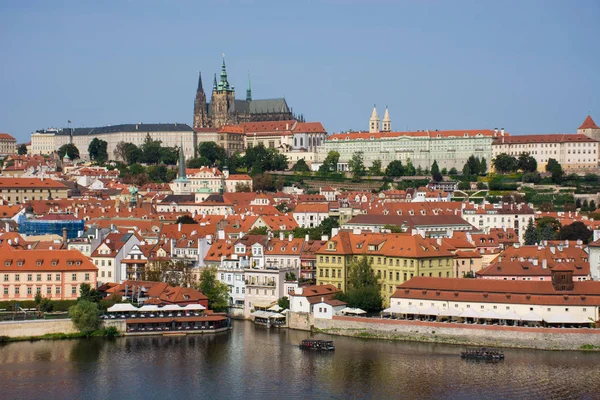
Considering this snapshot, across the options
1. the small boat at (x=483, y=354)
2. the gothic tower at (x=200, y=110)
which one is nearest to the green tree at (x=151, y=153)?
the gothic tower at (x=200, y=110)

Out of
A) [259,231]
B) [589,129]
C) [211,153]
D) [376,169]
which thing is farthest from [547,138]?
[259,231]

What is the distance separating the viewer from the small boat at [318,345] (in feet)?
137

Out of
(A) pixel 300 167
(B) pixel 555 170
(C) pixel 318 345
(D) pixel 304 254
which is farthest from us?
(A) pixel 300 167

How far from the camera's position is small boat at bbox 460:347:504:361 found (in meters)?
39.7

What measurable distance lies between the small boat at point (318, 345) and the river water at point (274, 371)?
34 cm

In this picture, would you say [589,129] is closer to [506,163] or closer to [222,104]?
[506,163]

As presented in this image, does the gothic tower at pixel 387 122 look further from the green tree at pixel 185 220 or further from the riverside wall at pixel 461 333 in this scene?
the riverside wall at pixel 461 333

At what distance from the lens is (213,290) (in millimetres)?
49219

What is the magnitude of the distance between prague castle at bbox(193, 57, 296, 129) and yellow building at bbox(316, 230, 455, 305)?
119251 millimetres

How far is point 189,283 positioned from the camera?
1998 inches

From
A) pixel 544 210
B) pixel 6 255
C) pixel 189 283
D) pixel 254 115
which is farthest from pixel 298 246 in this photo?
pixel 254 115

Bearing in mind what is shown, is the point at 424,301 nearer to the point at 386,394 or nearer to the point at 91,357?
the point at 386,394

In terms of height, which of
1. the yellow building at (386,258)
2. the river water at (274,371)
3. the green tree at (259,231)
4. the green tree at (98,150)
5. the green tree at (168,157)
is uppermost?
the green tree at (98,150)

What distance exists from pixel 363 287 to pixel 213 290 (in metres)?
6.62
